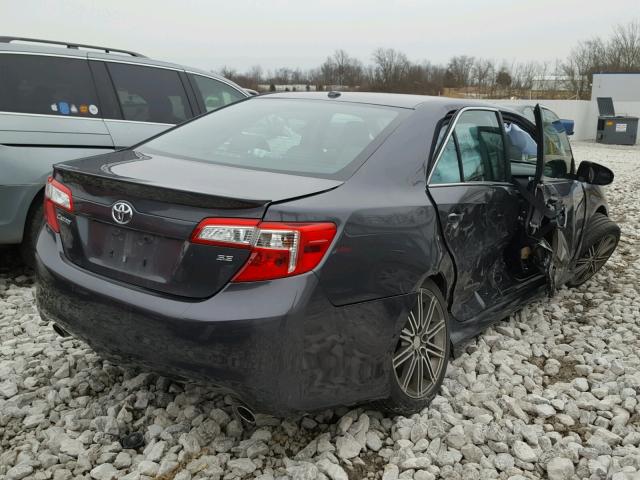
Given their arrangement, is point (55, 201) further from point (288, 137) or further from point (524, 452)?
point (524, 452)

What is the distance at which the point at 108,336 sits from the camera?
2.29 metres

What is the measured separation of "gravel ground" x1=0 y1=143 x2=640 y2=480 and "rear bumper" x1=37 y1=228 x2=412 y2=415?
38 centimetres

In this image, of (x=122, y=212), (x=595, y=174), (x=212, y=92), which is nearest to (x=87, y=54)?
(x=212, y=92)

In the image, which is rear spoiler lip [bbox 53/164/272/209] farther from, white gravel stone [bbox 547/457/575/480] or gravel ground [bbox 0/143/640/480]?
white gravel stone [bbox 547/457/575/480]

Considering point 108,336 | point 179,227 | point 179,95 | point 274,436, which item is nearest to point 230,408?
point 274,436

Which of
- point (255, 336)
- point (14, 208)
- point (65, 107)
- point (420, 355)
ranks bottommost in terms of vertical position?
point (420, 355)

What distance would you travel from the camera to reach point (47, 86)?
454 cm

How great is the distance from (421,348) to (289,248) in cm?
102

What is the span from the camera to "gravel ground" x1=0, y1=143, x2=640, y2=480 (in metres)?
2.42

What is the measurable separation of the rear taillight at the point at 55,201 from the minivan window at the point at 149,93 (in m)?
2.45

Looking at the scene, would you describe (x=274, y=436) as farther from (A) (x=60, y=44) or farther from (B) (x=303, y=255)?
(A) (x=60, y=44)

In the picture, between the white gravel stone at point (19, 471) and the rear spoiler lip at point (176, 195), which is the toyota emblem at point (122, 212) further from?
the white gravel stone at point (19, 471)

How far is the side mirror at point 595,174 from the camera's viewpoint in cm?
407

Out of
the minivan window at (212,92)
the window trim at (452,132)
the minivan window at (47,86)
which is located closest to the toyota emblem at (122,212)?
the window trim at (452,132)
